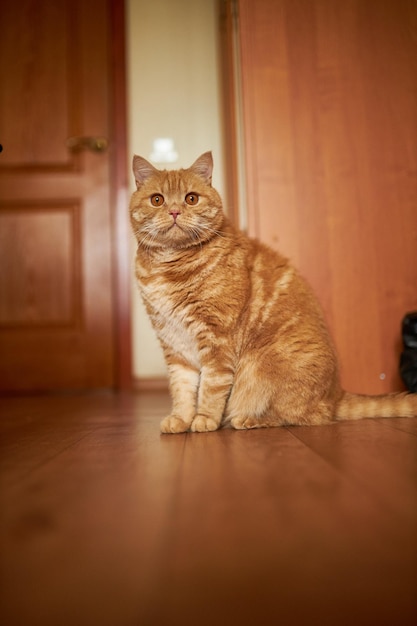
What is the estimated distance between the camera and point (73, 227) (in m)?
2.90

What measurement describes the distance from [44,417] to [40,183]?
1.73m

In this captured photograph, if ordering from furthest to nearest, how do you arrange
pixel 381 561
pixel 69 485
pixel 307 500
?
pixel 69 485, pixel 307 500, pixel 381 561

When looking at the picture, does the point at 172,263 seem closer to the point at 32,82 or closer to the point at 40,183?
the point at 40,183

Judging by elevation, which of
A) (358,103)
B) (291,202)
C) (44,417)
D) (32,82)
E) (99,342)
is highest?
(32,82)

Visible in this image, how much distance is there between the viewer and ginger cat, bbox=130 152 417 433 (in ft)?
3.95

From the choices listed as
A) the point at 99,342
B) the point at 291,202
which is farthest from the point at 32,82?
the point at 291,202

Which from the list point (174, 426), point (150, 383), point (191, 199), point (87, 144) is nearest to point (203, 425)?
point (174, 426)

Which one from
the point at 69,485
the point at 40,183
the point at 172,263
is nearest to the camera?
the point at 69,485

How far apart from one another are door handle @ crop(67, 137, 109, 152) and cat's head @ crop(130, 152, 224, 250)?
1.65 m

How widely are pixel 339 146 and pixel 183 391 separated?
107cm

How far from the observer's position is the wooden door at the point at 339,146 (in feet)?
5.57

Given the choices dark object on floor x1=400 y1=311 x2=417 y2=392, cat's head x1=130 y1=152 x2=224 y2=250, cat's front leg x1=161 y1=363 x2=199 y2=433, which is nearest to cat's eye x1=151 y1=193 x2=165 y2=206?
cat's head x1=130 y1=152 x2=224 y2=250

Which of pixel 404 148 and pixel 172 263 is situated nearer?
pixel 172 263

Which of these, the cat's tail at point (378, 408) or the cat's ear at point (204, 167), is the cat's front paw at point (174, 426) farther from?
the cat's ear at point (204, 167)
